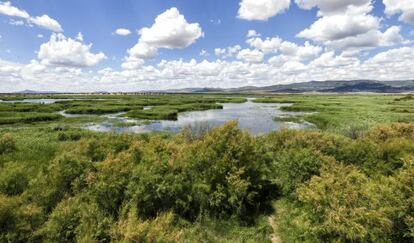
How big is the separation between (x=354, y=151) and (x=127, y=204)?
16.7m

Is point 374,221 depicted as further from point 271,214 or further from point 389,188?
point 271,214

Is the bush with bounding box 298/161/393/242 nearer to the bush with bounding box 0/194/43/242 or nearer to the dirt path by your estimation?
the dirt path

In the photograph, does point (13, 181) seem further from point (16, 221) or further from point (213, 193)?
point (213, 193)

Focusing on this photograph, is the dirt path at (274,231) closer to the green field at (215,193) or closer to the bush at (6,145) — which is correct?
the green field at (215,193)

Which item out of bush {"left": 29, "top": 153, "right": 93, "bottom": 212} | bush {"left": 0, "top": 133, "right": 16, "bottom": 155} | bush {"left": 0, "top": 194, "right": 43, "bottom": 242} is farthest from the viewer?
bush {"left": 0, "top": 133, "right": 16, "bottom": 155}

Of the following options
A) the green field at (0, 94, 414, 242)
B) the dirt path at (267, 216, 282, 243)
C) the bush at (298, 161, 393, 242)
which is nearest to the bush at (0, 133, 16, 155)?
the green field at (0, 94, 414, 242)

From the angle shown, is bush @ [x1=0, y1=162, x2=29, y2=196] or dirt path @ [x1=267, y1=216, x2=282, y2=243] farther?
A: bush @ [x1=0, y1=162, x2=29, y2=196]

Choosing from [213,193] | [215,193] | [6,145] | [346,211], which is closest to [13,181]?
[213,193]

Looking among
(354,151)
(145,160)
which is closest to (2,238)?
(145,160)

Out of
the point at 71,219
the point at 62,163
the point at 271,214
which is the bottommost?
the point at 271,214

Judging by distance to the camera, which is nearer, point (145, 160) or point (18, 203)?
point (18, 203)

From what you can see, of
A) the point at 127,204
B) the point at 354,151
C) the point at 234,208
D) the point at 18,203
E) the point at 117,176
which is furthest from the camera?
the point at 354,151

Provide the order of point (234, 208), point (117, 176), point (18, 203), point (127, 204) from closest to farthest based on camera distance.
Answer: point (18, 203) < point (127, 204) < point (117, 176) < point (234, 208)

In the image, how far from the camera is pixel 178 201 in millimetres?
14906
